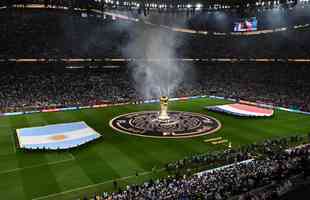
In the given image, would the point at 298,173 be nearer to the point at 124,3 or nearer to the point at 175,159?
the point at 175,159

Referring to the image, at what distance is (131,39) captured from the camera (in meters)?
81.9

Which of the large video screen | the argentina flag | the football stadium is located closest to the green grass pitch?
the football stadium

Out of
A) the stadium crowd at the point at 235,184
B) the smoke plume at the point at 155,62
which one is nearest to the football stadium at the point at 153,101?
the stadium crowd at the point at 235,184

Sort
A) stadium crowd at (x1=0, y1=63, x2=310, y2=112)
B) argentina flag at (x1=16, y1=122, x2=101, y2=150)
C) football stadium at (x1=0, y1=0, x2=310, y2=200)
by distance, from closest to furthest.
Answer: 1. football stadium at (x1=0, y1=0, x2=310, y2=200)
2. argentina flag at (x1=16, y1=122, x2=101, y2=150)
3. stadium crowd at (x1=0, y1=63, x2=310, y2=112)

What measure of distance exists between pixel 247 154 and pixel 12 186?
20068 mm

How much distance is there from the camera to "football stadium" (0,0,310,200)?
77.6 feet

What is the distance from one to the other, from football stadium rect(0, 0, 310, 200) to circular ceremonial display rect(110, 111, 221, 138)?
23 cm

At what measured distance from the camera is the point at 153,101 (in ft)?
202

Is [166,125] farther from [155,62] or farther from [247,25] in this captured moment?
[247,25]

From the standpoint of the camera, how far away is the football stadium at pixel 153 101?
77.6 ft

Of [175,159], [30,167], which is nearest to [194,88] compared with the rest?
[175,159]

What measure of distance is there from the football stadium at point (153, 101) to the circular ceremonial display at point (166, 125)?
0.23m

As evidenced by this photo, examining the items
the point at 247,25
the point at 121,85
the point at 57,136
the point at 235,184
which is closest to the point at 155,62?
the point at 121,85

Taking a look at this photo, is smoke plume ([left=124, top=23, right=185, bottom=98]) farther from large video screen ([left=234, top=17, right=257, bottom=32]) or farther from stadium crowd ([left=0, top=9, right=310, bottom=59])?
large video screen ([left=234, top=17, right=257, bottom=32])
